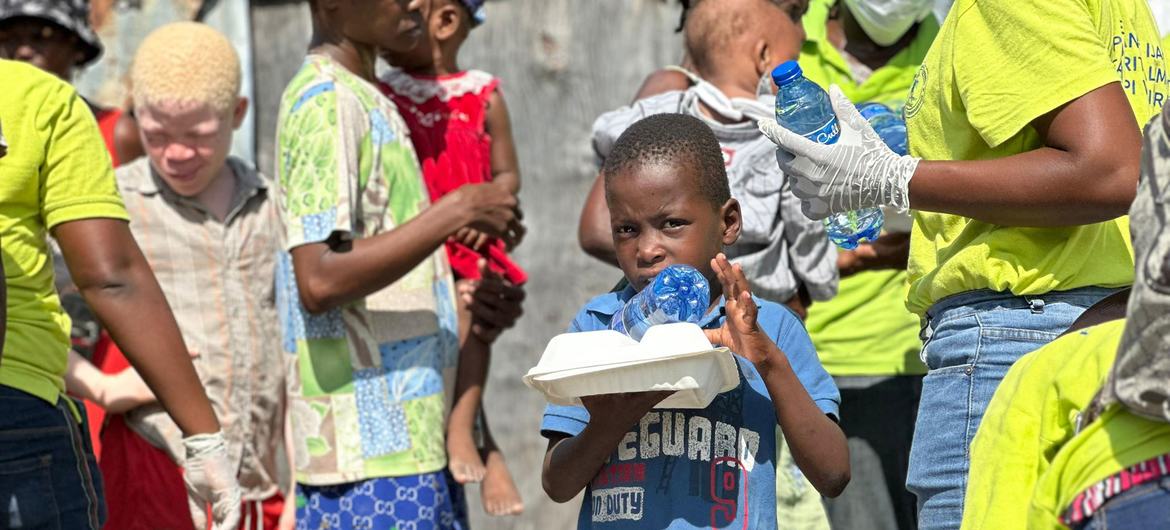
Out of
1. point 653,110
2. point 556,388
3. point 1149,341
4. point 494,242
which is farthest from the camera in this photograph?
point 494,242

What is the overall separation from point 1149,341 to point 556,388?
3.35 feet

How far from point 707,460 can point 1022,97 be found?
0.84m

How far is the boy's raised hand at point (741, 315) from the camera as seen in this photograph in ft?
8.12

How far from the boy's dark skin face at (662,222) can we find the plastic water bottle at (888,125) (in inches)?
28.0

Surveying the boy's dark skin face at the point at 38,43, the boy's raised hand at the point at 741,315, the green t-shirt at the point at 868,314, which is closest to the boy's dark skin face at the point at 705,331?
the boy's raised hand at the point at 741,315

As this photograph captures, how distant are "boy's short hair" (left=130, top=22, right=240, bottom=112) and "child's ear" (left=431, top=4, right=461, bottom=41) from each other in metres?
0.66

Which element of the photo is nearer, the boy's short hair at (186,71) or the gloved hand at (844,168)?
the gloved hand at (844,168)

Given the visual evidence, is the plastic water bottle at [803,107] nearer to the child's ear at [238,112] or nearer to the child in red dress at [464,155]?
the child in red dress at [464,155]

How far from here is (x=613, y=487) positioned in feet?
8.88

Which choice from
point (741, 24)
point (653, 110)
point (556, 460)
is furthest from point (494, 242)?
point (556, 460)

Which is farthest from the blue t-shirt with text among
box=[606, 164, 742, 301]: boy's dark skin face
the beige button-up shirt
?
the beige button-up shirt

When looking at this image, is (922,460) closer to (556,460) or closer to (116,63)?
(556,460)

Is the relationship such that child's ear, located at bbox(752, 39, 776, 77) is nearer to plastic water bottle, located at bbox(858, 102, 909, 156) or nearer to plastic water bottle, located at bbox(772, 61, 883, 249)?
plastic water bottle, located at bbox(858, 102, 909, 156)

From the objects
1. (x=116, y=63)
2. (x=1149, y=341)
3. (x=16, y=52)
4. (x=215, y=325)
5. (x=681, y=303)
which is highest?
(x=116, y=63)
